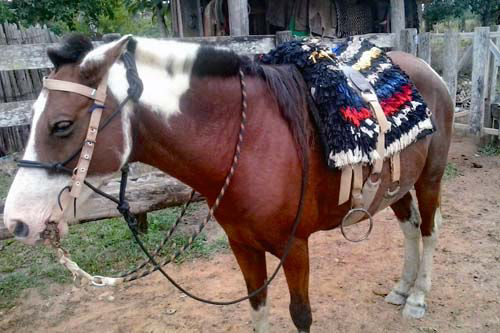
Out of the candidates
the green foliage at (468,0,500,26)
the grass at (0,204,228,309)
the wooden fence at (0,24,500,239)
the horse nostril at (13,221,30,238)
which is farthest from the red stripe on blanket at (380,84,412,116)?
the green foliage at (468,0,500,26)

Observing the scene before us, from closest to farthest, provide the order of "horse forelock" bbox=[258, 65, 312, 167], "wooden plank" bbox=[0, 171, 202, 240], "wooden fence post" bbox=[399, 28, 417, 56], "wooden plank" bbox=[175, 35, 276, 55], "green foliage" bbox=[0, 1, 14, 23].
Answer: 1. "horse forelock" bbox=[258, 65, 312, 167]
2. "wooden plank" bbox=[0, 171, 202, 240]
3. "wooden plank" bbox=[175, 35, 276, 55]
4. "wooden fence post" bbox=[399, 28, 417, 56]
5. "green foliage" bbox=[0, 1, 14, 23]

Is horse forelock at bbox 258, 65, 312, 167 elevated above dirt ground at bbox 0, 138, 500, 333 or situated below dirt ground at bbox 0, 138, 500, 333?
above

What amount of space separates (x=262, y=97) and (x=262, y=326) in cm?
139

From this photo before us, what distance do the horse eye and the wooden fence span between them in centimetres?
177

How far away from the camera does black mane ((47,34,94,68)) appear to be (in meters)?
1.45

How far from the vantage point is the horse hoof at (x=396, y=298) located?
9.95ft

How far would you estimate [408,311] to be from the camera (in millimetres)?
2896

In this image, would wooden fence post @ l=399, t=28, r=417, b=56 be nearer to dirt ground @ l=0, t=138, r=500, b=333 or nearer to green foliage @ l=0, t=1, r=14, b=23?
dirt ground @ l=0, t=138, r=500, b=333

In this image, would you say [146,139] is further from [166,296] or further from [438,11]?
[438,11]

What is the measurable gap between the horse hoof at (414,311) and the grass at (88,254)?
5.50ft

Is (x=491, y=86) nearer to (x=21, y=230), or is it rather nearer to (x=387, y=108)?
(x=387, y=108)

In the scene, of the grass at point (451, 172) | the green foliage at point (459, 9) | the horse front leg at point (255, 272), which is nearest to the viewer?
the horse front leg at point (255, 272)

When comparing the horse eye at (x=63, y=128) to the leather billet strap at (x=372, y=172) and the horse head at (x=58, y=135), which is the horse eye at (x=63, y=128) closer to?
the horse head at (x=58, y=135)

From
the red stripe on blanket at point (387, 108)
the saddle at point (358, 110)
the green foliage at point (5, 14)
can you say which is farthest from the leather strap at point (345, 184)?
the green foliage at point (5, 14)
